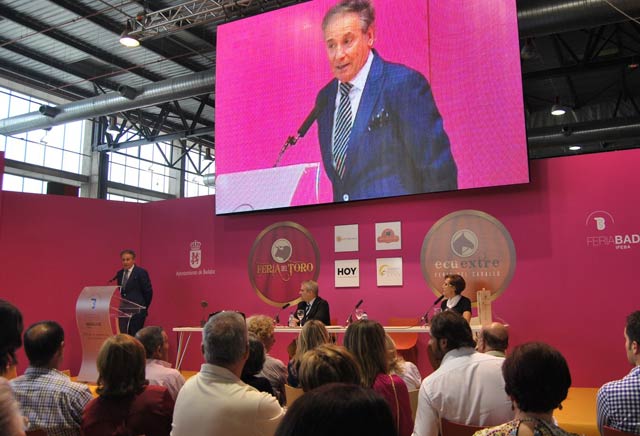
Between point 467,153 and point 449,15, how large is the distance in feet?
5.31

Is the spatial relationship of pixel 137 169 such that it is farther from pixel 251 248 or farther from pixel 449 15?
pixel 449 15

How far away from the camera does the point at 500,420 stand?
2334 millimetres

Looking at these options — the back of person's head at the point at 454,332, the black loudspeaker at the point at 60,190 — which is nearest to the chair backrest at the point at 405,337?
the back of person's head at the point at 454,332

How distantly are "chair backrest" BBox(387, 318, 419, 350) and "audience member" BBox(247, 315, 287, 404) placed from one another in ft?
10.2

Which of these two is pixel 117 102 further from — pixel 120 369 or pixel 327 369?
pixel 327 369

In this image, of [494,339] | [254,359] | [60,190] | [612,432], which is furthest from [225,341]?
[60,190]

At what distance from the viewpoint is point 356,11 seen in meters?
6.92

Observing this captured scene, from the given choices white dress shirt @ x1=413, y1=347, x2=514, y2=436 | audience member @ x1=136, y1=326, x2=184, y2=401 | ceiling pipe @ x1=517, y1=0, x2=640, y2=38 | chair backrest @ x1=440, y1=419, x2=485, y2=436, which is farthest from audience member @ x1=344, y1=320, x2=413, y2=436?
ceiling pipe @ x1=517, y1=0, x2=640, y2=38

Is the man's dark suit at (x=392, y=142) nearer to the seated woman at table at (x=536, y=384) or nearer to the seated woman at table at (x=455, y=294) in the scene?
the seated woman at table at (x=455, y=294)

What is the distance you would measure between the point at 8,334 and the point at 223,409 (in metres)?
0.73

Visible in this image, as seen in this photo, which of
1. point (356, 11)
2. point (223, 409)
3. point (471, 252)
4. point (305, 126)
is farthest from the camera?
point (305, 126)

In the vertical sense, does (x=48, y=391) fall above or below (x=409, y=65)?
below

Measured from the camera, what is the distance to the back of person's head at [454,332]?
2494 millimetres

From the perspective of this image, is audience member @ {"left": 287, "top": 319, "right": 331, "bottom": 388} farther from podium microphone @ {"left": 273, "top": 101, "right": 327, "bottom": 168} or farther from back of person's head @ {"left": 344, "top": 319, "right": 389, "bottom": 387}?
podium microphone @ {"left": 273, "top": 101, "right": 327, "bottom": 168}
